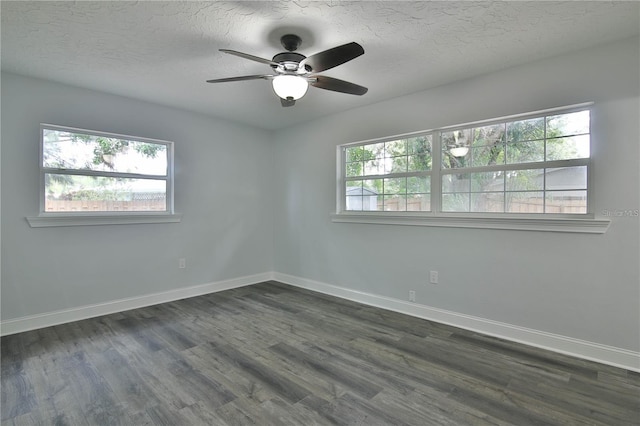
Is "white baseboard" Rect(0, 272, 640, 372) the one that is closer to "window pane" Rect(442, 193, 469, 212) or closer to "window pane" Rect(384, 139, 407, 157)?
"window pane" Rect(442, 193, 469, 212)

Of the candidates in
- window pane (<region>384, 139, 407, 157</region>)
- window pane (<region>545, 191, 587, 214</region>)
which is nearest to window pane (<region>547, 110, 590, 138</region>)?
window pane (<region>545, 191, 587, 214</region>)

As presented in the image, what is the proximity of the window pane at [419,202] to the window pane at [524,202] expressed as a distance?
78 centimetres

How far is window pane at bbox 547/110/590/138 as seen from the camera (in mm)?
2619

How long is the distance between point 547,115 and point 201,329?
12.5ft

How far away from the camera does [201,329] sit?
313 cm

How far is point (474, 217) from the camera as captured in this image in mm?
3090

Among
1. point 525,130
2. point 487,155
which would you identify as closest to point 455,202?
point 487,155

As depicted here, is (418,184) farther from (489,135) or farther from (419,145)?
(489,135)

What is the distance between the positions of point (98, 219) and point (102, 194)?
0.31 meters

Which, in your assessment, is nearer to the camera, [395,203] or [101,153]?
[101,153]

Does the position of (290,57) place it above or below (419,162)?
above

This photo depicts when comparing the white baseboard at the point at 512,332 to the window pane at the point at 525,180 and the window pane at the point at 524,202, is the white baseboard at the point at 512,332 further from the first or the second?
the window pane at the point at 525,180

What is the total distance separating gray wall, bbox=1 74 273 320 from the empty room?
23 millimetres

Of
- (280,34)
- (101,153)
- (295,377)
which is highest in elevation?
(280,34)
